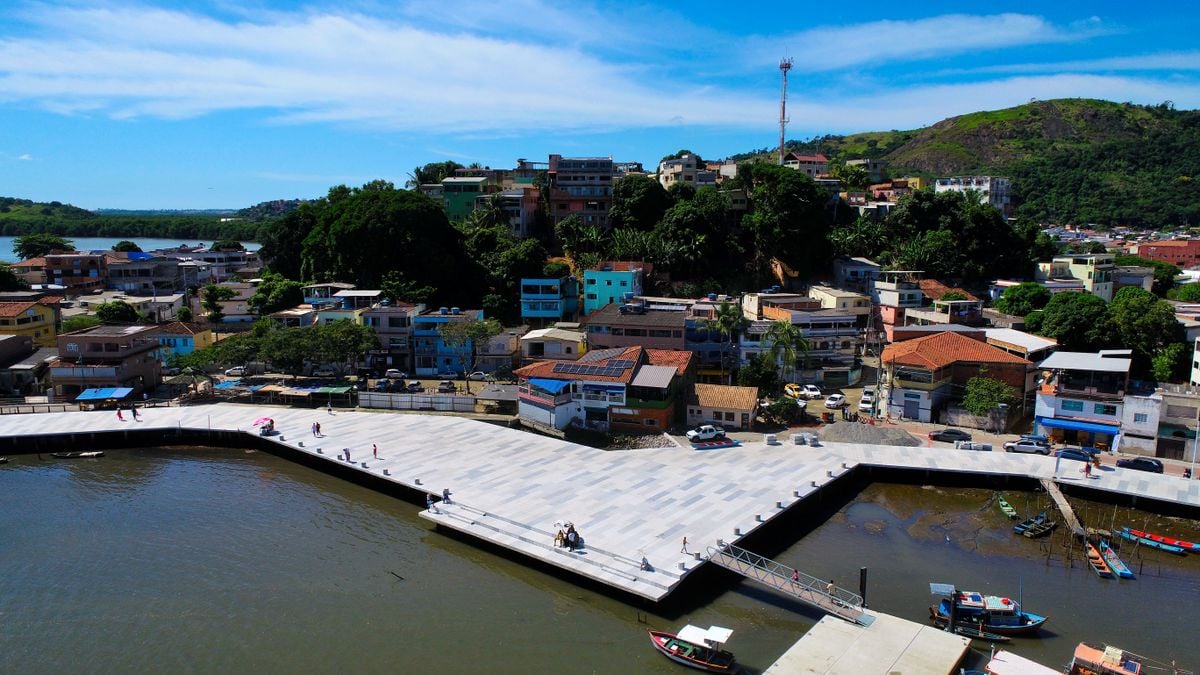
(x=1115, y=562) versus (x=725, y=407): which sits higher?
(x=725, y=407)

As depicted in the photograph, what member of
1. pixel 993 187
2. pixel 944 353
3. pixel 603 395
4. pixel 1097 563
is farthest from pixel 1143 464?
pixel 993 187

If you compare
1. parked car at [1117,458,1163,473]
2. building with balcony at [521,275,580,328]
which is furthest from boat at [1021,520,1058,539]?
building with balcony at [521,275,580,328]

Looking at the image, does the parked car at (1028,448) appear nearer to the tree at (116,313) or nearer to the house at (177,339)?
the house at (177,339)

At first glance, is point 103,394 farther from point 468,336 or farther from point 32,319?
point 468,336

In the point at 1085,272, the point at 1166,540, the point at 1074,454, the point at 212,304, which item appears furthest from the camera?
the point at 1085,272

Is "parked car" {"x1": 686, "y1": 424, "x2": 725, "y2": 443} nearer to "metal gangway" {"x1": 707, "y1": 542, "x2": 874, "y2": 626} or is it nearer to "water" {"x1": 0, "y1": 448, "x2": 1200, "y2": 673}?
"water" {"x1": 0, "y1": 448, "x2": 1200, "y2": 673}

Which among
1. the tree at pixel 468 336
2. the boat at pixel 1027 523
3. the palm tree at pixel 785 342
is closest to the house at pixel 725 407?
the palm tree at pixel 785 342
